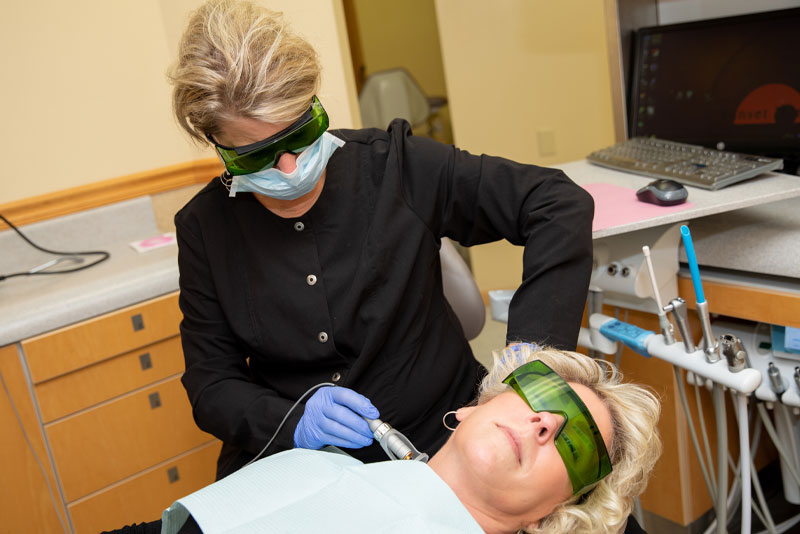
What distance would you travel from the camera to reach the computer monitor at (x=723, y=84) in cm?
163

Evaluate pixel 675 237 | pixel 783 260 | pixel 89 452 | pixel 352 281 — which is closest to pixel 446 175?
pixel 352 281

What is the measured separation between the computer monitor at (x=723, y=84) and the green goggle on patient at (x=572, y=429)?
0.96 m

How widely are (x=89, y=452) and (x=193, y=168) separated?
998 millimetres

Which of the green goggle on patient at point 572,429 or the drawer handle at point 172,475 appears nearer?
the green goggle on patient at point 572,429

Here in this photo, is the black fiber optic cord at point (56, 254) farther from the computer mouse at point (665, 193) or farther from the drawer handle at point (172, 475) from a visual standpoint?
Result: the computer mouse at point (665, 193)

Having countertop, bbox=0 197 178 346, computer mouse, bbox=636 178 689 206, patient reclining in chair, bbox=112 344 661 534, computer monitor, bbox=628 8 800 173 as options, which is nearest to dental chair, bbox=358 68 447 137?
countertop, bbox=0 197 178 346

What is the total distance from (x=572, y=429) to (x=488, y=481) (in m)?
0.14

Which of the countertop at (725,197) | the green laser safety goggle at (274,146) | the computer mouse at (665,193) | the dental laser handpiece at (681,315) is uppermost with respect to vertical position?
the green laser safety goggle at (274,146)

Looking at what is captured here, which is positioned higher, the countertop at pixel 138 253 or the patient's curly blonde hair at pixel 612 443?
the countertop at pixel 138 253

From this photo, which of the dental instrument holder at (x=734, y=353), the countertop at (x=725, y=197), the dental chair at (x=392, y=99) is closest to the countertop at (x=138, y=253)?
the countertop at (x=725, y=197)

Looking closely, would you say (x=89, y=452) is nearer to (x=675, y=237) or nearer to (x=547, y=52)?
(x=675, y=237)

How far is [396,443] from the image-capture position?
1113mm

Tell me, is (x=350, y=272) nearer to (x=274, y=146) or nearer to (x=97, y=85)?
(x=274, y=146)

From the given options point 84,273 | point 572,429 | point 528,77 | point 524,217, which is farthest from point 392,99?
point 572,429
